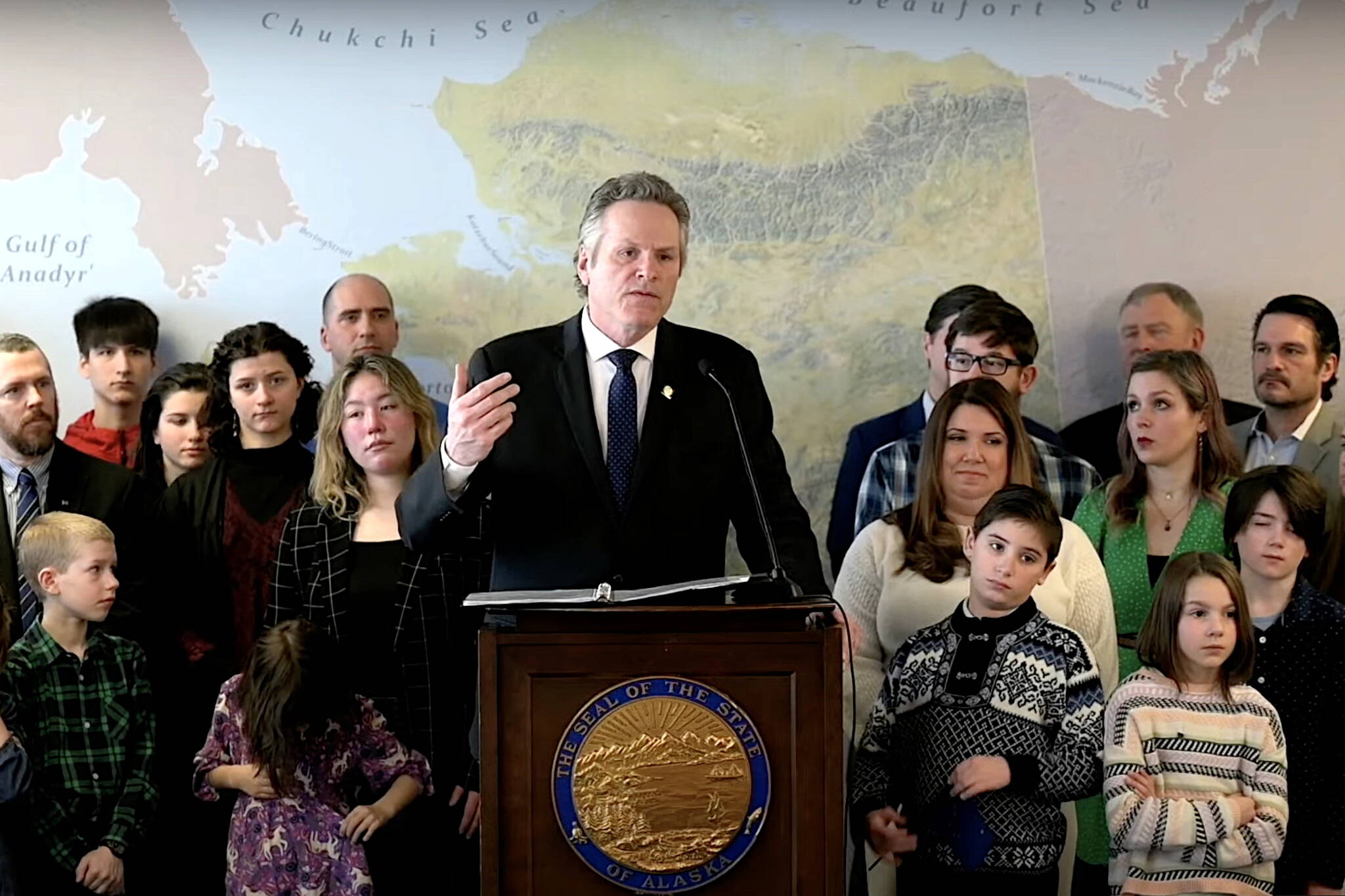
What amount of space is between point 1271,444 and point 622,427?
252 centimetres

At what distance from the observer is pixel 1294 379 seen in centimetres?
457

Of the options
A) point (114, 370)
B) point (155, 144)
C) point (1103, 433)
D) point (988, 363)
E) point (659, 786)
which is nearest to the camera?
point (659, 786)

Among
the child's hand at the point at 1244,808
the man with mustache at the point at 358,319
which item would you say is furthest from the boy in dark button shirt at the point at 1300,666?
the man with mustache at the point at 358,319

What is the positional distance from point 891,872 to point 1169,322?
2.19 m

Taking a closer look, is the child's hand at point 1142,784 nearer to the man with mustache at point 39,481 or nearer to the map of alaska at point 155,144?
the man with mustache at point 39,481

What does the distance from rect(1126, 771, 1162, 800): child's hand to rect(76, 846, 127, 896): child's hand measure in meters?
2.21

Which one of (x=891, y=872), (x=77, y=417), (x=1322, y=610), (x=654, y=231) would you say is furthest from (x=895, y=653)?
(x=77, y=417)

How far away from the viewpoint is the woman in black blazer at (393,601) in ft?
12.4

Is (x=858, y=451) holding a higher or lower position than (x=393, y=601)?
higher

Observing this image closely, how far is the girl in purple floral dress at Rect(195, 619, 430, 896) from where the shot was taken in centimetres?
364

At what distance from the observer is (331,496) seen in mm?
3939

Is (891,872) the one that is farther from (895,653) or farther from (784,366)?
(784,366)

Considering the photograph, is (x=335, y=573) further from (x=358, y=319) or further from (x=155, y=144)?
(x=155, y=144)

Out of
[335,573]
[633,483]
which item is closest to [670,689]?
[633,483]
